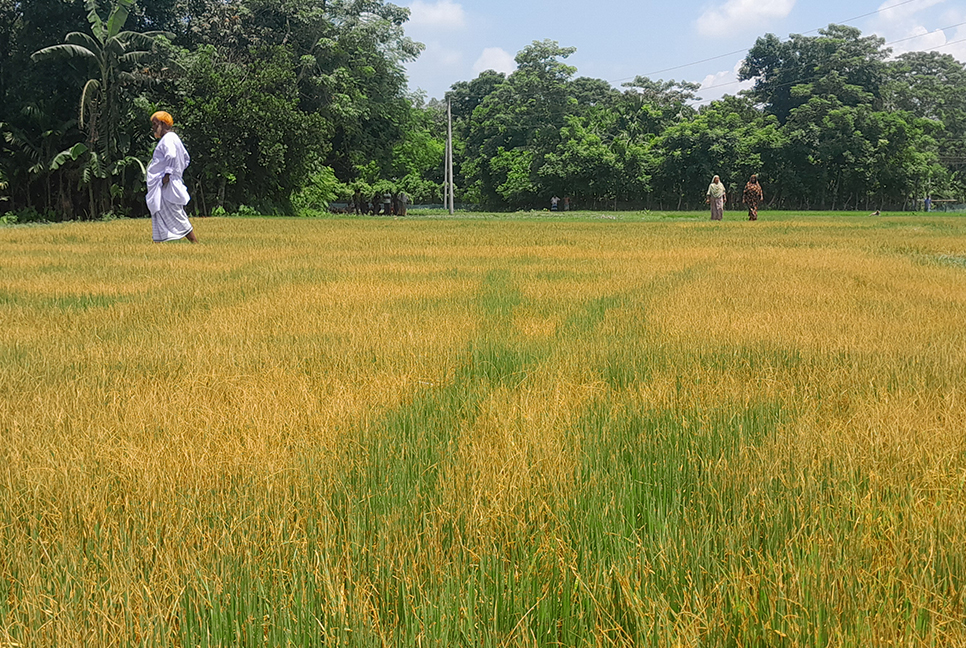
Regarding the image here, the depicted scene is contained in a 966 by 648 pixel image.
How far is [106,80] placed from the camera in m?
29.9

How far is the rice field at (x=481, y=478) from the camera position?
5.71 feet

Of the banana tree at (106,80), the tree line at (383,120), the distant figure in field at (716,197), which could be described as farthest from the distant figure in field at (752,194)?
the banana tree at (106,80)

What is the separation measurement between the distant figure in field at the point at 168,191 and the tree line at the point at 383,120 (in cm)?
1738

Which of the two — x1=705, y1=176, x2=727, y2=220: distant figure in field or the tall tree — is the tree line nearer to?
the tall tree

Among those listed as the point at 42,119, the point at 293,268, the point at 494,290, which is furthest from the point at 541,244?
the point at 42,119

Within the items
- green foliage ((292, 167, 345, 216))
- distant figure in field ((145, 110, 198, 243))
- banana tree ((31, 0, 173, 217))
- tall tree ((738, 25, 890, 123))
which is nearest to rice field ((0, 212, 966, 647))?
distant figure in field ((145, 110, 198, 243))

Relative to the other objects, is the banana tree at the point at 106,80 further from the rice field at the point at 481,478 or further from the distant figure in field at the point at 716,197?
the rice field at the point at 481,478

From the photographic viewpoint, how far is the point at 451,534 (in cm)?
218

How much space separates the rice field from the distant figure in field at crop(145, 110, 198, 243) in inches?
302

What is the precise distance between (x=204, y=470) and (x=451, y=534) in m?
0.91

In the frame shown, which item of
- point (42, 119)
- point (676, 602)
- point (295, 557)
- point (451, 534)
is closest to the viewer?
point (676, 602)

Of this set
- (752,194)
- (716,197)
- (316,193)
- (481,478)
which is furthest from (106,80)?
(481,478)

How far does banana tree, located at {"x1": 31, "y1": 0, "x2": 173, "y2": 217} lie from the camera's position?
28.6m

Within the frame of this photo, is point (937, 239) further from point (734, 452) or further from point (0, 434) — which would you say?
point (0, 434)
